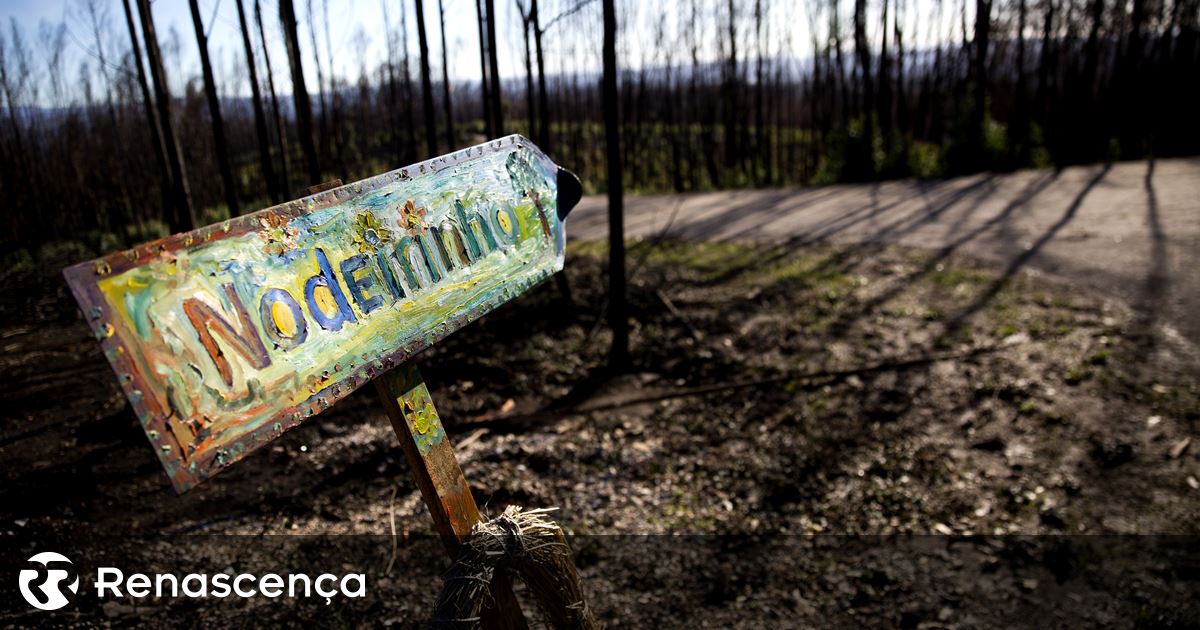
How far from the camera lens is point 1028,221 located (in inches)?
352

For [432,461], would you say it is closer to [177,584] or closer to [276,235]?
[276,235]

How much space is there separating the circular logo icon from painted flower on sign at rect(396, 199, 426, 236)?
2.94 metres

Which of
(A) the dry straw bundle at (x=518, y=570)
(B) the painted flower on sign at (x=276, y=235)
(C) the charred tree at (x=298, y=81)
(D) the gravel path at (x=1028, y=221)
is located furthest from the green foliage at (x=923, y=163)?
(B) the painted flower on sign at (x=276, y=235)

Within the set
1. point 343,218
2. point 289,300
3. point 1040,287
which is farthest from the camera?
point 1040,287

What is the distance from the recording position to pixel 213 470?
3.13 feet

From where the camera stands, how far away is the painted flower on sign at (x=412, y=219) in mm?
1327

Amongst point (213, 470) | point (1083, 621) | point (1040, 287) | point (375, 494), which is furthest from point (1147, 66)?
point (213, 470)

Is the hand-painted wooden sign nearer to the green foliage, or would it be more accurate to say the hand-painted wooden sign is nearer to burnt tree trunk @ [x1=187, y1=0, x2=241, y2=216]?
burnt tree trunk @ [x1=187, y1=0, x2=241, y2=216]

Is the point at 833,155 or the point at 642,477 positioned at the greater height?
the point at 833,155

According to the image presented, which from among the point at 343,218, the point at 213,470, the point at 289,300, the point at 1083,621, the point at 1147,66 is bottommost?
the point at 1083,621

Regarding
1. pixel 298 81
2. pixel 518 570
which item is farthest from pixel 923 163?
pixel 518 570

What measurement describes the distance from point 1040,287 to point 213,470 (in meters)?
7.43

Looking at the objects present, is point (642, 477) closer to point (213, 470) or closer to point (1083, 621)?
point (1083, 621)

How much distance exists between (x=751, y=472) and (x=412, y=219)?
11.1ft
